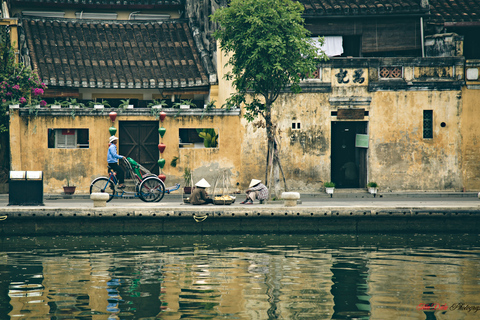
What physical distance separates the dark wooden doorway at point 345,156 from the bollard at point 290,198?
6.93 metres

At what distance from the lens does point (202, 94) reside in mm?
26672

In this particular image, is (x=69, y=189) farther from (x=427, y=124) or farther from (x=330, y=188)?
(x=427, y=124)

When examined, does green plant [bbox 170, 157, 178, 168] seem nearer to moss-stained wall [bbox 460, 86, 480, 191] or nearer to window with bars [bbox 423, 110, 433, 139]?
window with bars [bbox 423, 110, 433, 139]

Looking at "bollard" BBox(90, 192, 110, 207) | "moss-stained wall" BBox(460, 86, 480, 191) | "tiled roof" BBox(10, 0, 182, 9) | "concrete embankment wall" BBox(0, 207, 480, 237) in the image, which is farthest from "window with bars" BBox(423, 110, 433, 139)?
"bollard" BBox(90, 192, 110, 207)

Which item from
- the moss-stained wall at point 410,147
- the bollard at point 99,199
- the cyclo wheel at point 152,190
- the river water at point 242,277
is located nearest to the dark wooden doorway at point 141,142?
the cyclo wheel at point 152,190

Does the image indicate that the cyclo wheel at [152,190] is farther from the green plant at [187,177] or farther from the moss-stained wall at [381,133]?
the moss-stained wall at [381,133]

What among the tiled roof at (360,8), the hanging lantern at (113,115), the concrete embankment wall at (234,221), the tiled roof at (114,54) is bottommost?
the concrete embankment wall at (234,221)

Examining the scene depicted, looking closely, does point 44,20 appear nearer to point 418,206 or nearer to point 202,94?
point 202,94

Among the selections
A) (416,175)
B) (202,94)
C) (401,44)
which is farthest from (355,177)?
(202,94)

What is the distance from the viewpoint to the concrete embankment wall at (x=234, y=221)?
17.2 meters

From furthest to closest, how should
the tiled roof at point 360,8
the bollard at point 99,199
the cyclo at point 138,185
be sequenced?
1. the tiled roof at point 360,8
2. the cyclo at point 138,185
3. the bollard at point 99,199

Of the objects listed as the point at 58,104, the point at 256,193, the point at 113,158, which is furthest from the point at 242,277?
the point at 58,104

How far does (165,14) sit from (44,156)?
10.2 meters

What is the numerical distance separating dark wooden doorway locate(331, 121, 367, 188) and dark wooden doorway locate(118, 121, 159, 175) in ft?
22.7
